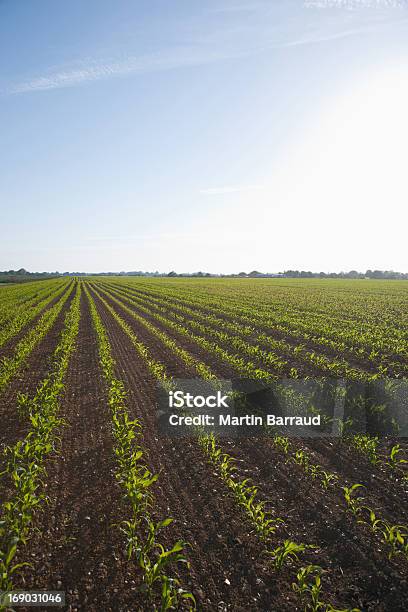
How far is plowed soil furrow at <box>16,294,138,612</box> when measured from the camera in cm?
389

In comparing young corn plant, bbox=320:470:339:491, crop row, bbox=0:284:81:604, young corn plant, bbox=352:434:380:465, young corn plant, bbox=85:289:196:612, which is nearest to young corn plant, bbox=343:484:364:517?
young corn plant, bbox=320:470:339:491

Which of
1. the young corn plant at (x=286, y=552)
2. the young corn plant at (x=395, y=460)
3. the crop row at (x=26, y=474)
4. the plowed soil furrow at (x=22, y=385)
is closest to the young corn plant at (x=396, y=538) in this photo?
the young corn plant at (x=286, y=552)

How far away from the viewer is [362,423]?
826 cm

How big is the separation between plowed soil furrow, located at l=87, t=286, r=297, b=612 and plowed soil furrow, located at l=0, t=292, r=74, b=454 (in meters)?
2.82

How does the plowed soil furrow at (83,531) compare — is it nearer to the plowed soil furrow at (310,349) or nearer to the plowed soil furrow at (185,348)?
the plowed soil furrow at (185,348)

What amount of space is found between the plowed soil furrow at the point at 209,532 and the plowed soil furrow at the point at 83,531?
734mm

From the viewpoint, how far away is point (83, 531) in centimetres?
474

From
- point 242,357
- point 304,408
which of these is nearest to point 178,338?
point 242,357

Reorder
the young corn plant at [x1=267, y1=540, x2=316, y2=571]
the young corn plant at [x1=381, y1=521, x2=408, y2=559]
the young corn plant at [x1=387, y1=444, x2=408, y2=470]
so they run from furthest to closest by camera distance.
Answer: the young corn plant at [x1=387, y1=444, x2=408, y2=470]
the young corn plant at [x1=381, y1=521, x2=408, y2=559]
the young corn plant at [x1=267, y1=540, x2=316, y2=571]

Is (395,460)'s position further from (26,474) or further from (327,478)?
(26,474)

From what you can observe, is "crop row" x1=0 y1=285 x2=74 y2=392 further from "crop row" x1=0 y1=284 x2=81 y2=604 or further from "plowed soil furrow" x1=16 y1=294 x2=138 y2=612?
"plowed soil furrow" x1=16 y1=294 x2=138 y2=612

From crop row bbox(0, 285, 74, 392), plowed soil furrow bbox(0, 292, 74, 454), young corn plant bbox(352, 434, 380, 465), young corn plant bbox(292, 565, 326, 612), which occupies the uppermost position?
crop row bbox(0, 285, 74, 392)

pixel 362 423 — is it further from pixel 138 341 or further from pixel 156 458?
pixel 138 341

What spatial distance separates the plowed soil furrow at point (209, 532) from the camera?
388cm
